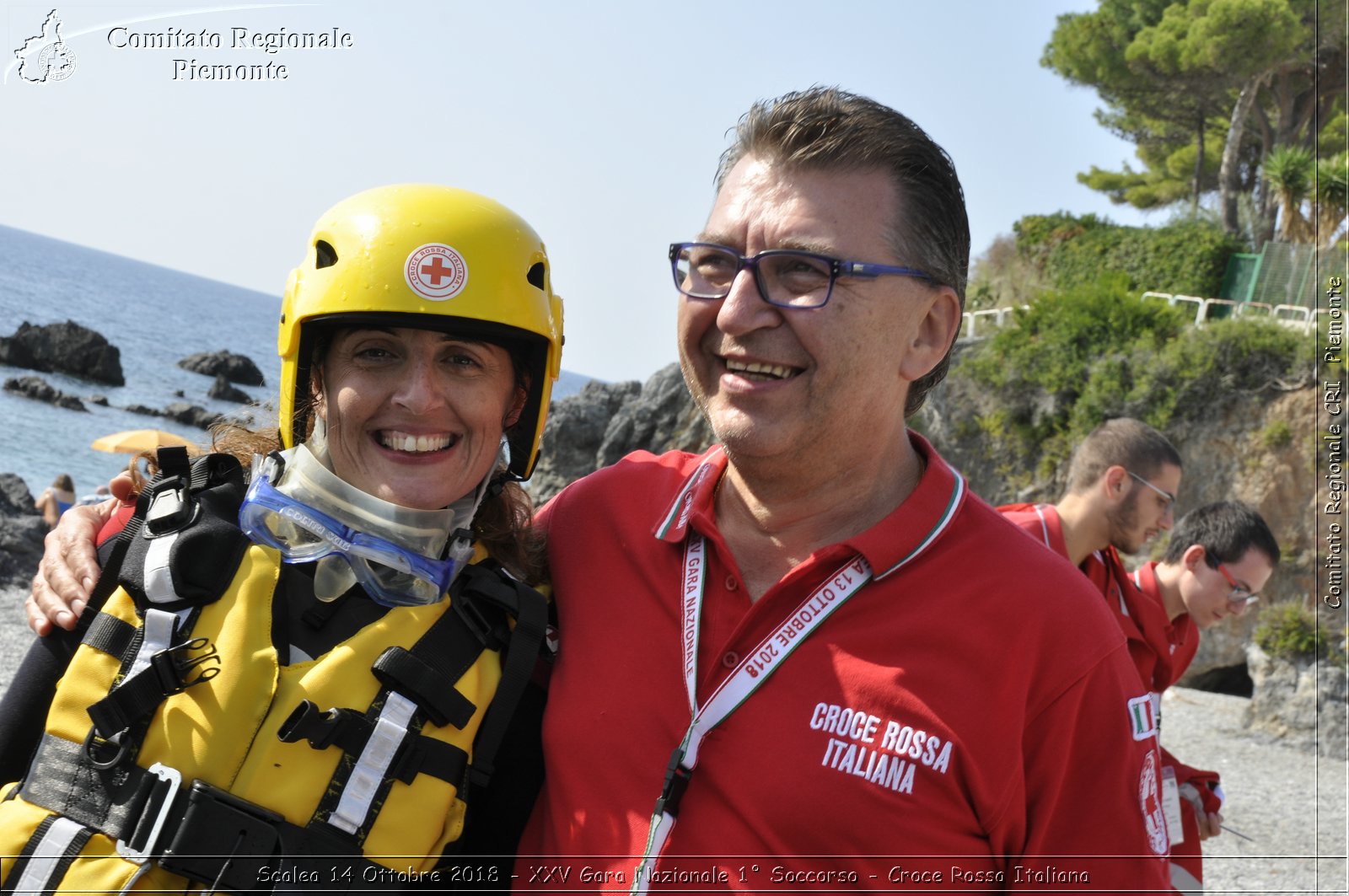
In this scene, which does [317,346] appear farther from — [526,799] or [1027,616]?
[1027,616]

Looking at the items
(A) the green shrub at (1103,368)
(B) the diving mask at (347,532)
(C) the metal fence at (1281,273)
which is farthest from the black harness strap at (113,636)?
(C) the metal fence at (1281,273)

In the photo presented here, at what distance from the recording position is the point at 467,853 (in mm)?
3189

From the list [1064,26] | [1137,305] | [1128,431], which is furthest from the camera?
[1064,26]

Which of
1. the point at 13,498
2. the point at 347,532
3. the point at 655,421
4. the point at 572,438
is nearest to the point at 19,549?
the point at 13,498

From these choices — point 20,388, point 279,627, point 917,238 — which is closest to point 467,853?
point 279,627

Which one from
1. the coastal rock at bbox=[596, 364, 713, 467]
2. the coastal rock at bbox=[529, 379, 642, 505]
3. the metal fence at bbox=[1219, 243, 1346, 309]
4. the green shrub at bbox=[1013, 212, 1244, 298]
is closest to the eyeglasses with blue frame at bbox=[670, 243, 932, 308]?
the coastal rock at bbox=[596, 364, 713, 467]

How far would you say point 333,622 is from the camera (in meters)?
3.13

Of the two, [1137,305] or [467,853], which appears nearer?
[467,853]

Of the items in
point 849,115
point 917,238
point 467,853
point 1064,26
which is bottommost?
point 467,853

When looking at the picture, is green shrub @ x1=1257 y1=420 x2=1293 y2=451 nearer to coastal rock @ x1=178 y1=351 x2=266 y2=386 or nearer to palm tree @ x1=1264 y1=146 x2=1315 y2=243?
palm tree @ x1=1264 y1=146 x2=1315 y2=243

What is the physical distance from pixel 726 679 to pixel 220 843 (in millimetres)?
1306

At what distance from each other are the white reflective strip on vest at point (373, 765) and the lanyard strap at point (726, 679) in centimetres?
71

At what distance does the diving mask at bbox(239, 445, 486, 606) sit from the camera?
3164mm

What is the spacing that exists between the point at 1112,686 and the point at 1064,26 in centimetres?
3513
